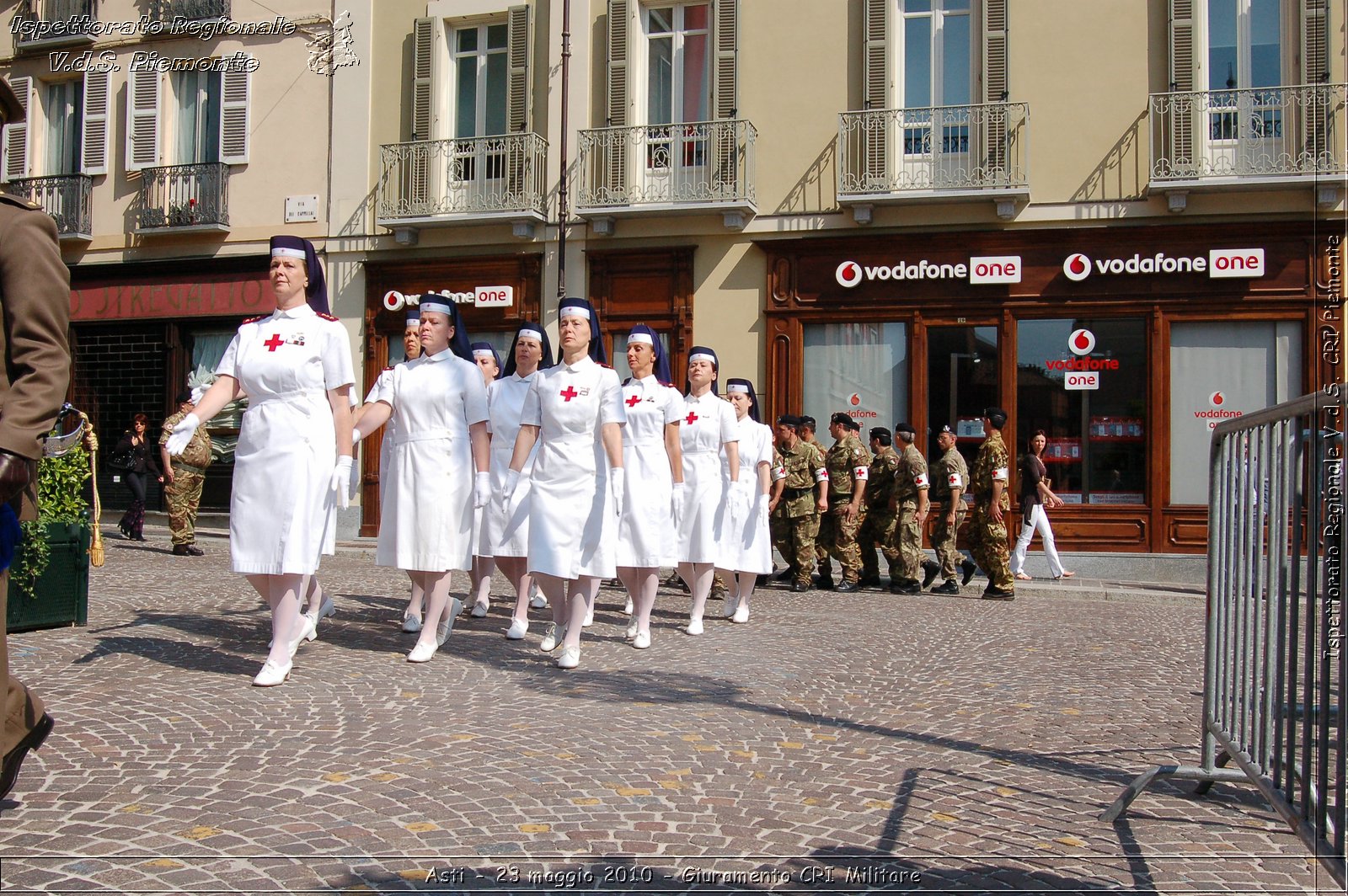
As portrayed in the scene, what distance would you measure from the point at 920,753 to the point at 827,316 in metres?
14.2

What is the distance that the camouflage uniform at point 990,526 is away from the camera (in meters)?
13.6

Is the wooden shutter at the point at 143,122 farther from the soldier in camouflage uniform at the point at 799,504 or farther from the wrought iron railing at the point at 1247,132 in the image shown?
the wrought iron railing at the point at 1247,132

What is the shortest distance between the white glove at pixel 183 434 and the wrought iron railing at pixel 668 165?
13391mm

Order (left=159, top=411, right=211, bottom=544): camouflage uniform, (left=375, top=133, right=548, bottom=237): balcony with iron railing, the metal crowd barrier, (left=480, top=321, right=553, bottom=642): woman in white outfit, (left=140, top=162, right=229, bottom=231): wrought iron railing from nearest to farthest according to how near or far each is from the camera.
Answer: the metal crowd barrier → (left=480, top=321, right=553, bottom=642): woman in white outfit → (left=159, top=411, right=211, bottom=544): camouflage uniform → (left=375, top=133, right=548, bottom=237): balcony with iron railing → (left=140, top=162, right=229, bottom=231): wrought iron railing

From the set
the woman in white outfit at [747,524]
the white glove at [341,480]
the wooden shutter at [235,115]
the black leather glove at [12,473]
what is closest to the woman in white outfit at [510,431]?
the woman in white outfit at [747,524]

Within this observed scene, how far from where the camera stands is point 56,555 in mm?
8617

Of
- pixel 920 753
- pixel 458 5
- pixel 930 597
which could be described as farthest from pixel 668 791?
pixel 458 5

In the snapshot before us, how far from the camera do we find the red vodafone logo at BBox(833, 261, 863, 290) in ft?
62.2

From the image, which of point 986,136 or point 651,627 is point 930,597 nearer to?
point 651,627

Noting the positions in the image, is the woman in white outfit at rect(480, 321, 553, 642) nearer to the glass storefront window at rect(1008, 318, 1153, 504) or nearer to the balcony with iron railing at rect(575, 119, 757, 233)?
the balcony with iron railing at rect(575, 119, 757, 233)

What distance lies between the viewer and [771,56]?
64.3 ft

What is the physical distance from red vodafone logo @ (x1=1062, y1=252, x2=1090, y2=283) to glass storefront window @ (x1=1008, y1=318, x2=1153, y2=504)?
63cm

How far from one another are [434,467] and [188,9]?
18.8m

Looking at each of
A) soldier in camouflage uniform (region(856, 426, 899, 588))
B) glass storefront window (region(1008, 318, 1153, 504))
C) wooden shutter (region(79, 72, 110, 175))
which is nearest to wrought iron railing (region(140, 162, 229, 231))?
wooden shutter (region(79, 72, 110, 175))
